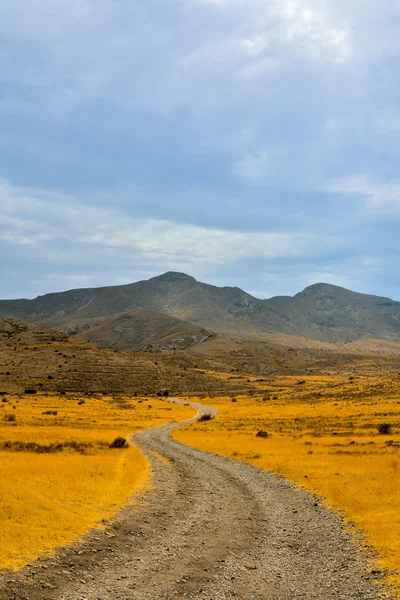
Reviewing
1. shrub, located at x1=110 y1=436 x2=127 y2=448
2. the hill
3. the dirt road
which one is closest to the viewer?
the dirt road

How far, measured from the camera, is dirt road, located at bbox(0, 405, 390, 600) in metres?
13.1

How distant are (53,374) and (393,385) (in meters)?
102

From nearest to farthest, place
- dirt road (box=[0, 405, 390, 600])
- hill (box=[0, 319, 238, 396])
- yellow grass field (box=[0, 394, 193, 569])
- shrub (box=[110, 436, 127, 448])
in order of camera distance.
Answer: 1. dirt road (box=[0, 405, 390, 600])
2. yellow grass field (box=[0, 394, 193, 569])
3. shrub (box=[110, 436, 127, 448])
4. hill (box=[0, 319, 238, 396])

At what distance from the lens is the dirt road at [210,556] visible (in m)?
13.1

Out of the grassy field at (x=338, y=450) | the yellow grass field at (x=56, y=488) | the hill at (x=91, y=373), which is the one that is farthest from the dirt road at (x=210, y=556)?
the hill at (x=91, y=373)

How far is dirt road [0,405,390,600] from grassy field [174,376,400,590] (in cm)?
145

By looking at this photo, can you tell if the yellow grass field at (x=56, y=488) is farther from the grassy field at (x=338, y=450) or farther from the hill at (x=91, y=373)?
the hill at (x=91, y=373)

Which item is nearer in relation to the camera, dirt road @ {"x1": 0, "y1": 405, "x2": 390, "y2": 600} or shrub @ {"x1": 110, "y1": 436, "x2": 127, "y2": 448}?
dirt road @ {"x1": 0, "y1": 405, "x2": 390, "y2": 600}

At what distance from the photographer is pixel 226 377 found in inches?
7244

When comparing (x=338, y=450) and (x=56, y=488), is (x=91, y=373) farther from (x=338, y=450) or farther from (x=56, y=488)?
(x=56, y=488)

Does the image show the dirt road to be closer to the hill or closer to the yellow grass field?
the yellow grass field

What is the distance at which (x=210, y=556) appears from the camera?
16.4 m

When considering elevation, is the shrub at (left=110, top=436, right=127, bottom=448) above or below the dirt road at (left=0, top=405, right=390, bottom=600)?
below

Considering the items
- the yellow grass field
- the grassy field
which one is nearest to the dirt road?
the yellow grass field
